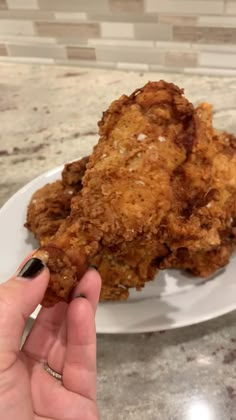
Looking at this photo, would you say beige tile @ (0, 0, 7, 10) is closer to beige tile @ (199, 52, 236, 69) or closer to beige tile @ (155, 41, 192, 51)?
beige tile @ (155, 41, 192, 51)

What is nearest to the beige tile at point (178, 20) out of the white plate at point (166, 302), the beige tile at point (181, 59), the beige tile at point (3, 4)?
the beige tile at point (181, 59)

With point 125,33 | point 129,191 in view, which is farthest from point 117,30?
point 129,191

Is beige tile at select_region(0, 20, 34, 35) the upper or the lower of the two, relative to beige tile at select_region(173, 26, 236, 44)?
Result: upper

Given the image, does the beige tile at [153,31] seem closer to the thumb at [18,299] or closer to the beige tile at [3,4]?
the beige tile at [3,4]

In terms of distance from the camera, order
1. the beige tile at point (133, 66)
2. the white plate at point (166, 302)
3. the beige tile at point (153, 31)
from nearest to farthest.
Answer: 1. the white plate at point (166, 302)
2. the beige tile at point (153, 31)
3. the beige tile at point (133, 66)

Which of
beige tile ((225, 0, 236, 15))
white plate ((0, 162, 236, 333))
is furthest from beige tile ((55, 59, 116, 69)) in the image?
white plate ((0, 162, 236, 333))

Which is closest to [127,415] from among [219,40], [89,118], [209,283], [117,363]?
[117,363]
